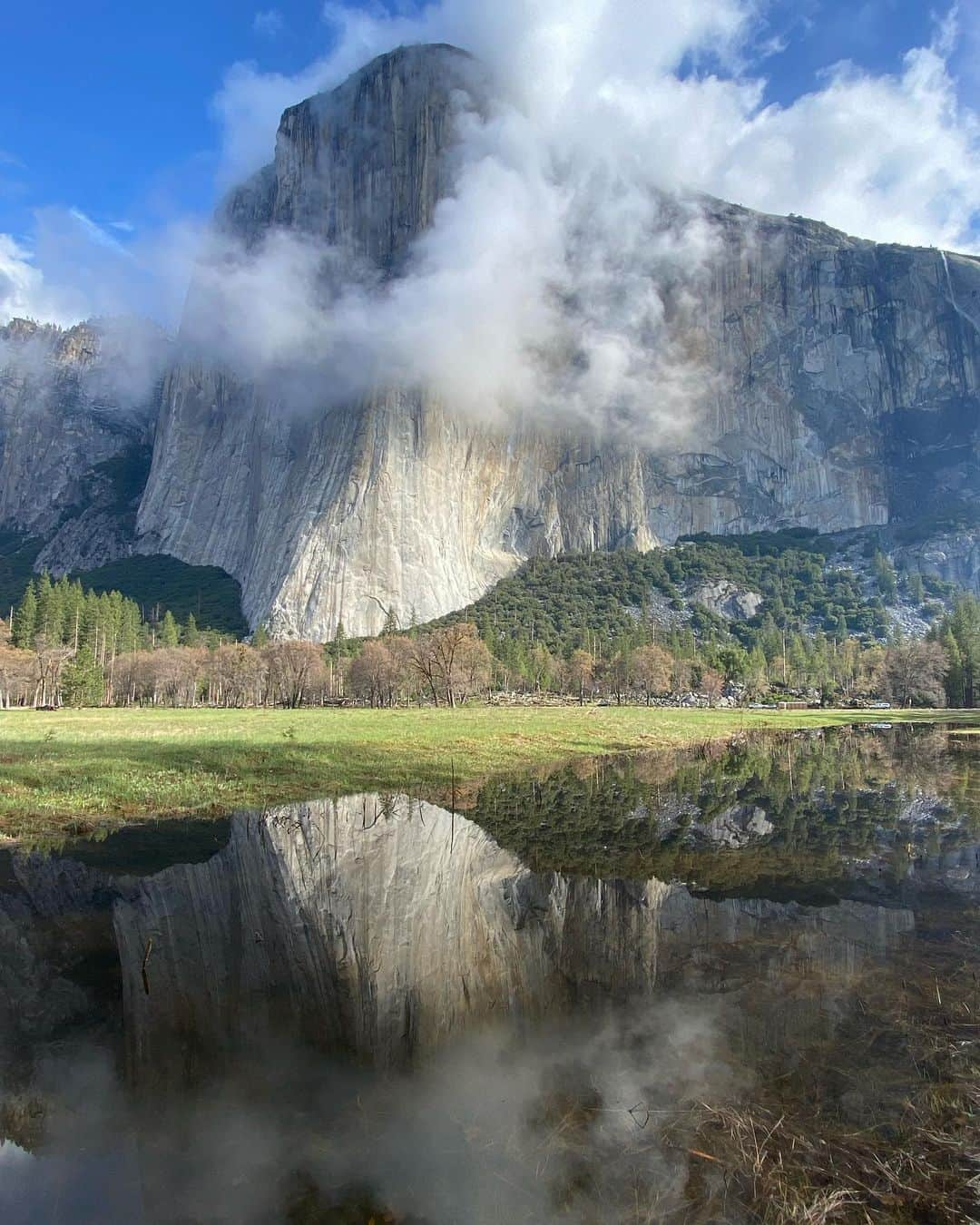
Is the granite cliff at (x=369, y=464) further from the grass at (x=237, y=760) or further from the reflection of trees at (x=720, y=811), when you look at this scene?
the reflection of trees at (x=720, y=811)

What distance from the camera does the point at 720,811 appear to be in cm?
2241

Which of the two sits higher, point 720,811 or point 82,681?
point 82,681

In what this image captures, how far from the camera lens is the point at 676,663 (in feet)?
391

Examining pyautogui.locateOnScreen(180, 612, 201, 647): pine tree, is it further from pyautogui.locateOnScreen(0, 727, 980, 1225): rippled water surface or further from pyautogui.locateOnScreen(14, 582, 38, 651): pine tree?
pyautogui.locateOnScreen(0, 727, 980, 1225): rippled water surface

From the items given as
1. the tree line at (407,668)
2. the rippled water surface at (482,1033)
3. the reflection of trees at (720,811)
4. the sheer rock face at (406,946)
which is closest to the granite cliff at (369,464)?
the tree line at (407,668)

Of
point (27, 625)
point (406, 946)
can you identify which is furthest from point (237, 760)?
Result: point (27, 625)

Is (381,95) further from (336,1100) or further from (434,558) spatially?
(336,1100)

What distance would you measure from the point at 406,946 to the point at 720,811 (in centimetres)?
1478

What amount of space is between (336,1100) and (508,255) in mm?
204293

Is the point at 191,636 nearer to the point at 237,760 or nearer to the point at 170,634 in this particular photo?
the point at 170,634

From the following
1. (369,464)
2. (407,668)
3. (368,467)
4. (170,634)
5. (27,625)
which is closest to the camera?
(27,625)

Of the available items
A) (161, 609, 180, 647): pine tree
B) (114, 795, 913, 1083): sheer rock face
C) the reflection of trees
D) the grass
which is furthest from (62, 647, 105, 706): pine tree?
(114, 795, 913, 1083): sheer rock face

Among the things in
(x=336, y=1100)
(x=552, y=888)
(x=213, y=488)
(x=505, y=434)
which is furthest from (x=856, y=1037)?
(x=213, y=488)

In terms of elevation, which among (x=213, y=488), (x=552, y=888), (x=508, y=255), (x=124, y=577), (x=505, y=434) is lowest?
(x=552, y=888)
